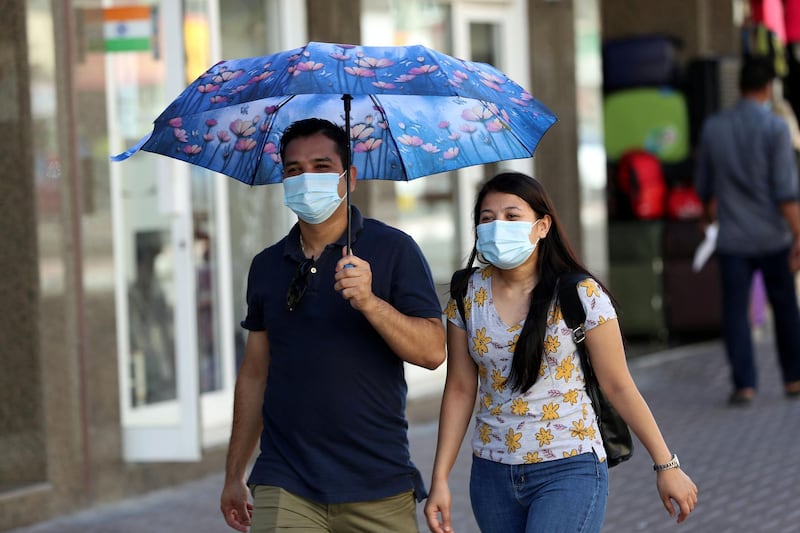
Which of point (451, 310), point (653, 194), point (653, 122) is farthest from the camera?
point (653, 122)

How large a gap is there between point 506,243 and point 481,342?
27 cm

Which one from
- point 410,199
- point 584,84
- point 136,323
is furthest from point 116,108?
point 584,84

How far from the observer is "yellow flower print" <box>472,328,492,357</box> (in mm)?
3844

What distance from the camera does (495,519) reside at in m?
3.82

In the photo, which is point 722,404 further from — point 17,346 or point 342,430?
point 342,430

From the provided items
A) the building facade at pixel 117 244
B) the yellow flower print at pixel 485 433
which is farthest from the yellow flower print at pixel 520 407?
the building facade at pixel 117 244

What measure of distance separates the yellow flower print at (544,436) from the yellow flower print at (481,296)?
38 centimetres

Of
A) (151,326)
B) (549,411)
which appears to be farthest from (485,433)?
(151,326)

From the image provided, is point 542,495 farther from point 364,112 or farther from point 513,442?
point 364,112

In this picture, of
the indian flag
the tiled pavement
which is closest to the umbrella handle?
the tiled pavement

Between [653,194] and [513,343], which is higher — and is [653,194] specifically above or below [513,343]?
above

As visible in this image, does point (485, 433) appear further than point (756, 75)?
No

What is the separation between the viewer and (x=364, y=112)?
163 inches

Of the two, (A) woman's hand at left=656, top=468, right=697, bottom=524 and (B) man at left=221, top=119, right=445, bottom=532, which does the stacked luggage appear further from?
(B) man at left=221, top=119, right=445, bottom=532
